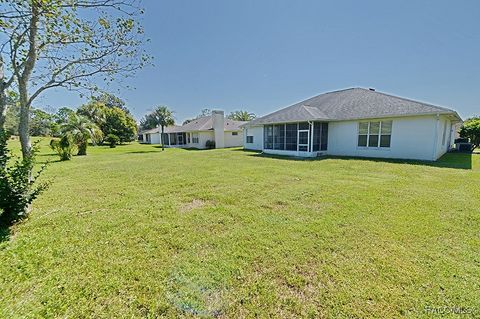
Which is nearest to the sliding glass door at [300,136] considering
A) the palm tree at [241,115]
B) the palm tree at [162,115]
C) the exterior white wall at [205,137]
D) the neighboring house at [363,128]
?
the neighboring house at [363,128]

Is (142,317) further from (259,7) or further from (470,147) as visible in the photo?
(470,147)

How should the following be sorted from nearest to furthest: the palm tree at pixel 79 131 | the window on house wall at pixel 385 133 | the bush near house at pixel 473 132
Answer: the window on house wall at pixel 385 133
the bush near house at pixel 473 132
the palm tree at pixel 79 131

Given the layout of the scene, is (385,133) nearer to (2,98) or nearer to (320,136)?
(320,136)

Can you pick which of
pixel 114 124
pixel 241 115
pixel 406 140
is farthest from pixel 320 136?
pixel 241 115

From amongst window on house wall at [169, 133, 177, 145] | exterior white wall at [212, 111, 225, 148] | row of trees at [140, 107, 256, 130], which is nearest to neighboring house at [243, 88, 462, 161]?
exterior white wall at [212, 111, 225, 148]

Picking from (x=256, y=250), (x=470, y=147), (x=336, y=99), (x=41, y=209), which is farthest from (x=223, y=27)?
(x=470, y=147)

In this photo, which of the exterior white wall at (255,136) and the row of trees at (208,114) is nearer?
the exterior white wall at (255,136)

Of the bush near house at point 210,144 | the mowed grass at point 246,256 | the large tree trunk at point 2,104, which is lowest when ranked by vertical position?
the mowed grass at point 246,256

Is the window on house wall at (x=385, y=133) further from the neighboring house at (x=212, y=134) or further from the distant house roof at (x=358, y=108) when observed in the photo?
the neighboring house at (x=212, y=134)

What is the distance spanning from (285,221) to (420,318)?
2.64 m

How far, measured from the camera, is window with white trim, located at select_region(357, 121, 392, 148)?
14.3 metres

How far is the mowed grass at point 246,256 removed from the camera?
7.84 feet

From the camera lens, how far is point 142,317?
2.23 meters

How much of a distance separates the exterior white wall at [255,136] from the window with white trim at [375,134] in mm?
10013
